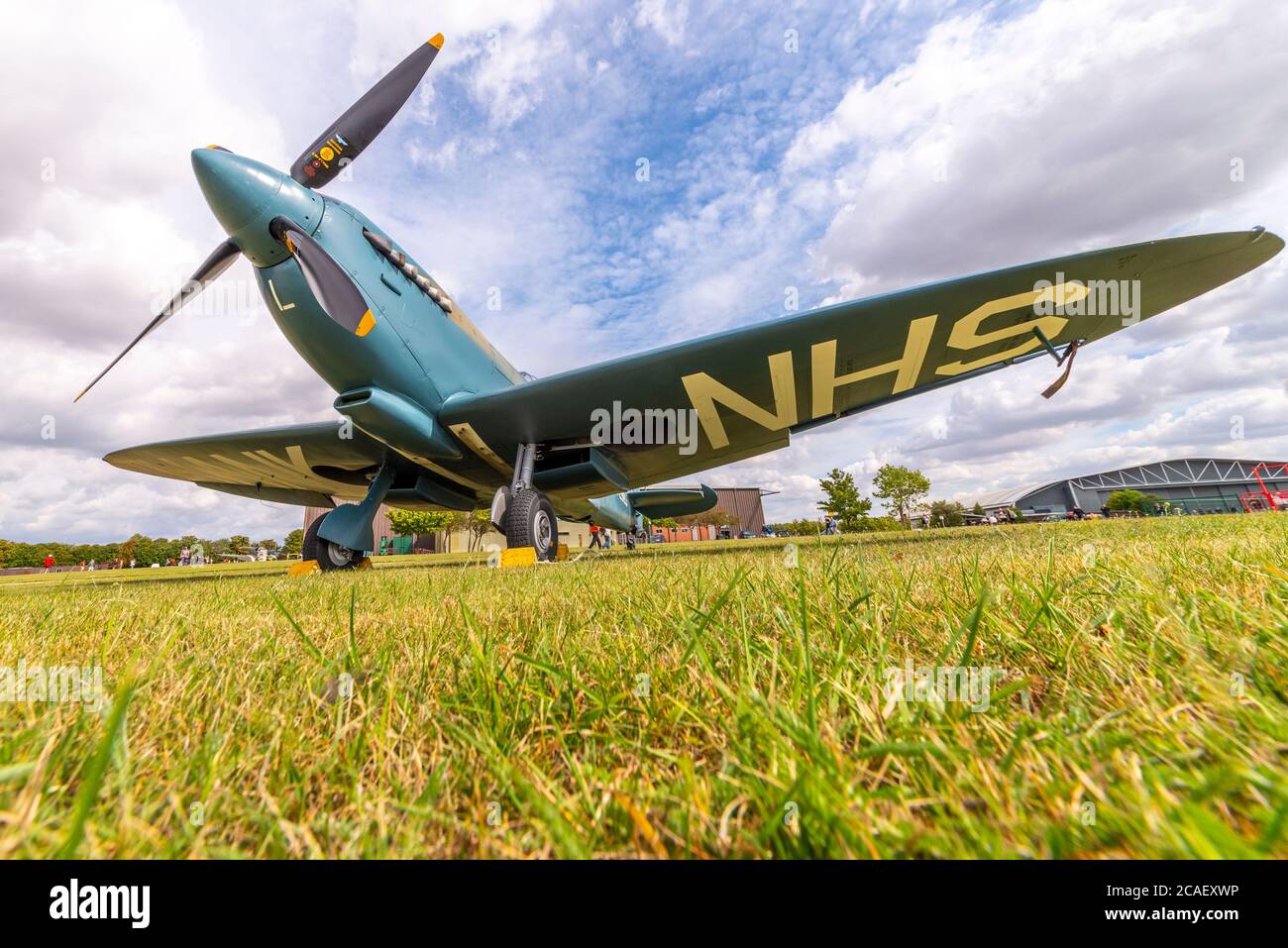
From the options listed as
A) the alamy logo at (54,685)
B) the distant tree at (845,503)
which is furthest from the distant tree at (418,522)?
the alamy logo at (54,685)

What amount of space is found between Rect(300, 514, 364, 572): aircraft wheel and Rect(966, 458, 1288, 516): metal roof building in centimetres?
5431

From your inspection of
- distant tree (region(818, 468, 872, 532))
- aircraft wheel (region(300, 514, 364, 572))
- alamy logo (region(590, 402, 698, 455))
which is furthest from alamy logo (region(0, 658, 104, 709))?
distant tree (region(818, 468, 872, 532))

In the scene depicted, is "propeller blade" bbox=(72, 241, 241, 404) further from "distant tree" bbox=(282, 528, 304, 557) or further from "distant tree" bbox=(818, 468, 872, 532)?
"distant tree" bbox=(282, 528, 304, 557)

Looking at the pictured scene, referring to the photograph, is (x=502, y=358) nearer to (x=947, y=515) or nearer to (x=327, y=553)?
(x=327, y=553)

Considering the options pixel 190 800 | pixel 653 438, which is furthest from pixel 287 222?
pixel 190 800

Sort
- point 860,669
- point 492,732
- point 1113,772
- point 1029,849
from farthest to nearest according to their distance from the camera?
1. point 860,669
2. point 492,732
3. point 1113,772
4. point 1029,849

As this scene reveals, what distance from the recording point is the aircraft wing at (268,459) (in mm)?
6727

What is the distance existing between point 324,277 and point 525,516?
3.04 metres

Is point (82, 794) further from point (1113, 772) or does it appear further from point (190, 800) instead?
point (1113, 772)

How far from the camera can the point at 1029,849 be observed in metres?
0.40

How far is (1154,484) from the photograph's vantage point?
50562 mm
